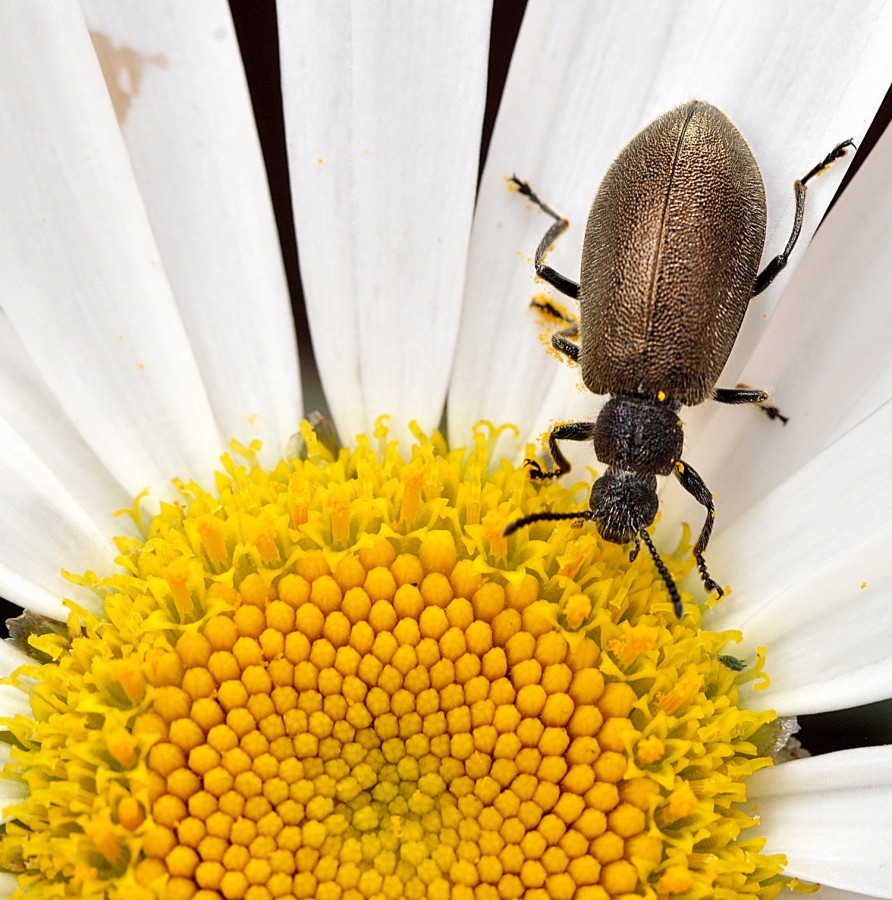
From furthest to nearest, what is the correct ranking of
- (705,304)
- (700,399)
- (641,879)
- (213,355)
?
1. (213,355)
2. (700,399)
3. (705,304)
4. (641,879)

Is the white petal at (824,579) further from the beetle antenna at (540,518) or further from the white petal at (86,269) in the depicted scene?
the white petal at (86,269)

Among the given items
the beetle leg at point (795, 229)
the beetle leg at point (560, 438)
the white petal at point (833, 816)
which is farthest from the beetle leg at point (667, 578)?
the beetle leg at point (795, 229)

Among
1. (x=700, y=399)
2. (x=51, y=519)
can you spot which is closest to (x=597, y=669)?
(x=700, y=399)

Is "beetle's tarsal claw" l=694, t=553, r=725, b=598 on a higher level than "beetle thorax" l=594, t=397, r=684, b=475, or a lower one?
lower

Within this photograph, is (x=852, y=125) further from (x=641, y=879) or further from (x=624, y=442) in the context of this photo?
(x=641, y=879)

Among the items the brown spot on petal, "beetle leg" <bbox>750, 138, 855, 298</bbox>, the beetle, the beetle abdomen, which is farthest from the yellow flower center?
the brown spot on petal

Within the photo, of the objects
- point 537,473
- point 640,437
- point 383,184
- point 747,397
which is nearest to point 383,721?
point 537,473

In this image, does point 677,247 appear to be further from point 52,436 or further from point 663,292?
point 52,436

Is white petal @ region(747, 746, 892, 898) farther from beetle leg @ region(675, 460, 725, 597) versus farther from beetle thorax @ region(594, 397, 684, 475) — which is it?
beetle thorax @ region(594, 397, 684, 475)
